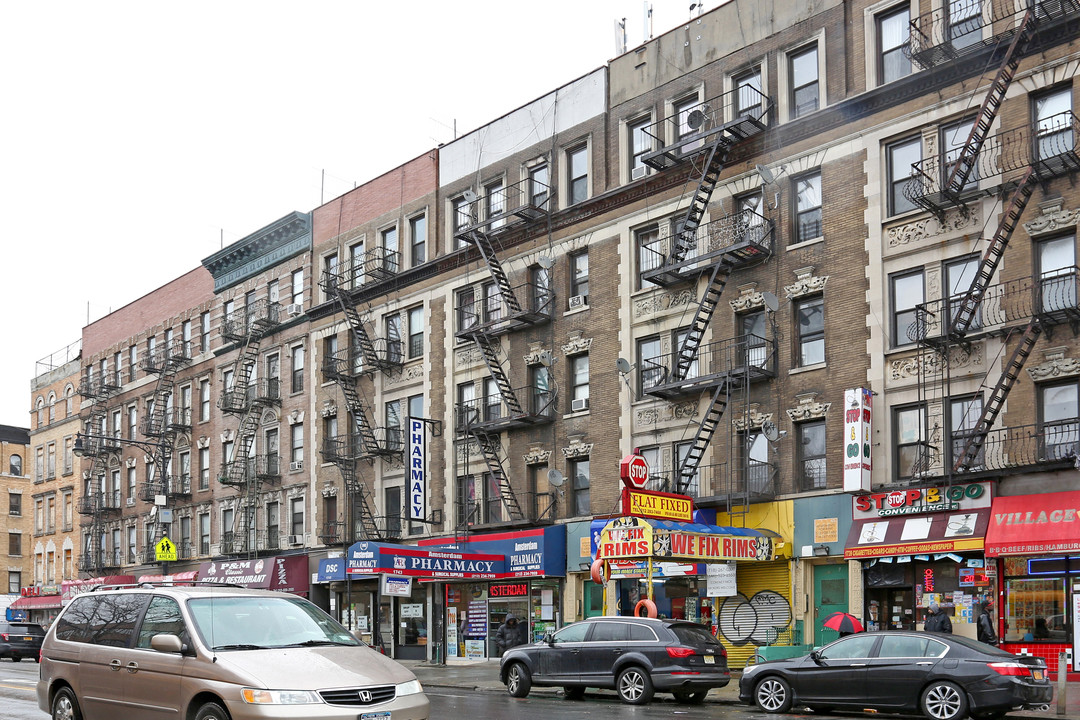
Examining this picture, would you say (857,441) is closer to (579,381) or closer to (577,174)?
(579,381)

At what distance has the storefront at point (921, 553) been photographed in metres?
25.1

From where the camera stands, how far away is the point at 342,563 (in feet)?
133

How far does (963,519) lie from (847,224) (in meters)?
7.73

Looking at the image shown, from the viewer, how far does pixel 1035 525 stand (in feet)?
78.2

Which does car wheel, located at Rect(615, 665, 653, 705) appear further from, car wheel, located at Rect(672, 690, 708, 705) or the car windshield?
the car windshield

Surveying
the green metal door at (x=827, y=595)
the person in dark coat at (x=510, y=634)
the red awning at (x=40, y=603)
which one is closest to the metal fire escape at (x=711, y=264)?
the green metal door at (x=827, y=595)

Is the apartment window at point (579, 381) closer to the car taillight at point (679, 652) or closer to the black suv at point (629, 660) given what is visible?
the black suv at point (629, 660)

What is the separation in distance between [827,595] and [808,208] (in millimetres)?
9734

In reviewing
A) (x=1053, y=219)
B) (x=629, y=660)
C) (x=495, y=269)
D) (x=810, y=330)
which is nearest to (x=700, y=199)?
(x=810, y=330)

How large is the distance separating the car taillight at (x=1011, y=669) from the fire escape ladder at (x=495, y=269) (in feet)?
69.8

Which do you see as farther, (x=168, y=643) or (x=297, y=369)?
(x=297, y=369)

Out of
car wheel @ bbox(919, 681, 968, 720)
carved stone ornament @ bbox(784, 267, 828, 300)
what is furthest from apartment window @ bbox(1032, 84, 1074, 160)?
car wheel @ bbox(919, 681, 968, 720)

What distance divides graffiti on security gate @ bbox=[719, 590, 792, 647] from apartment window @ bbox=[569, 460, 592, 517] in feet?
19.5

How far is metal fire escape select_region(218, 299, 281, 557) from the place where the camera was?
158 ft
